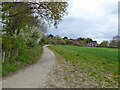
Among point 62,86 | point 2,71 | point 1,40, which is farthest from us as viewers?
point 1,40

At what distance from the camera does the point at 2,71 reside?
4648 mm

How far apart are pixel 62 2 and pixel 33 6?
2.19 metres

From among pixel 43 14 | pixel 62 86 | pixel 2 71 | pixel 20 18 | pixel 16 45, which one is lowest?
pixel 62 86

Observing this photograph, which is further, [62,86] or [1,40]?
[1,40]

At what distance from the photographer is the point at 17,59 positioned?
7.07 meters

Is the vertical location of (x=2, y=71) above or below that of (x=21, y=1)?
below

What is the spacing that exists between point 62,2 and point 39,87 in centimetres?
601

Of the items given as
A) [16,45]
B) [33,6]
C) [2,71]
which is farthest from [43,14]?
[2,71]

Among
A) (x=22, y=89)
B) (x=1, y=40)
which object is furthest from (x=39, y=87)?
(x=1, y=40)

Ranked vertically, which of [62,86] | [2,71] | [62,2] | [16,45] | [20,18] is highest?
[62,2]

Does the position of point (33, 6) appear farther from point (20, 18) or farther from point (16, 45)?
point (16, 45)

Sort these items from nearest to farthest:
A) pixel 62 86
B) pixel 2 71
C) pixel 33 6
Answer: pixel 62 86, pixel 2 71, pixel 33 6

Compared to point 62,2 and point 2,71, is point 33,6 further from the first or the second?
point 2,71

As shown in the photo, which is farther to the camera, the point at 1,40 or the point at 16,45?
the point at 16,45
